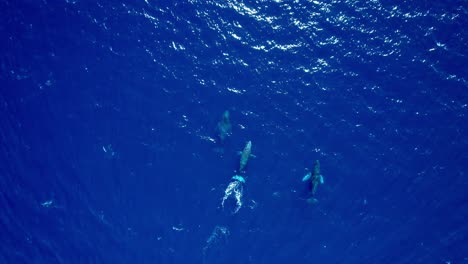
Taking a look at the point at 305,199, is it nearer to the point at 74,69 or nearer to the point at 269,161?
the point at 269,161

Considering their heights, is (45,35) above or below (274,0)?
below

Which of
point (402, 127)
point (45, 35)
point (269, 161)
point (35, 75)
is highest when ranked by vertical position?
point (45, 35)

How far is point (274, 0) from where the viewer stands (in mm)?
37531

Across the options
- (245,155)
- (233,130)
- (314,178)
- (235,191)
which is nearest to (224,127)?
(233,130)

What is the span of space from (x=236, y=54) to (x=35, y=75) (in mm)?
17097

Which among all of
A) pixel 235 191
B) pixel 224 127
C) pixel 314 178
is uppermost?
pixel 224 127

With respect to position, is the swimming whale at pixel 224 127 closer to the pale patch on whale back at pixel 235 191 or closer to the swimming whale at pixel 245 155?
the swimming whale at pixel 245 155

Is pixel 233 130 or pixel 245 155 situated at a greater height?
pixel 233 130

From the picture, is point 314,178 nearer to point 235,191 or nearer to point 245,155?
point 245,155

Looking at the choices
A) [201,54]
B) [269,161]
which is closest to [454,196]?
[269,161]

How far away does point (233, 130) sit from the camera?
117ft

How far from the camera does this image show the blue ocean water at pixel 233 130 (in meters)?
35.8

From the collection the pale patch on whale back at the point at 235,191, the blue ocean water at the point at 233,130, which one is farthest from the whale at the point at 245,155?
the pale patch on whale back at the point at 235,191

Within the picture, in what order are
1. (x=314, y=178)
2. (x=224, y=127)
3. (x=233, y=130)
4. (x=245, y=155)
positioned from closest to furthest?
(x=314, y=178), (x=245, y=155), (x=224, y=127), (x=233, y=130)
